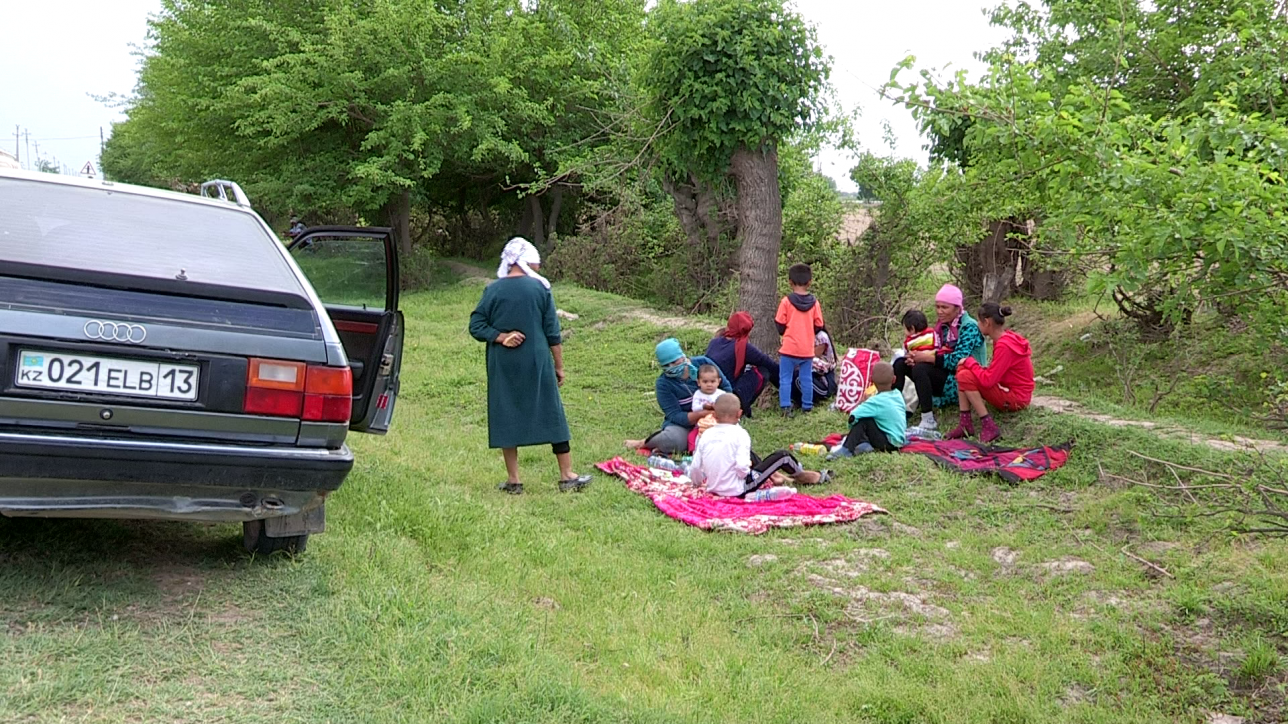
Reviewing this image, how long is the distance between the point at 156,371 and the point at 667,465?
5389mm

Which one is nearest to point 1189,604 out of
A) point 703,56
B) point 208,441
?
point 208,441

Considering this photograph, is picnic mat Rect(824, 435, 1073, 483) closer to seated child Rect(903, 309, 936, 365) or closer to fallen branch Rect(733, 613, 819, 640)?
seated child Rect(903, 309, 936, 365)

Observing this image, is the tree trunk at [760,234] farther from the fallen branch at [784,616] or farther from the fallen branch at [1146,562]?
the fallen branch at [784,616]

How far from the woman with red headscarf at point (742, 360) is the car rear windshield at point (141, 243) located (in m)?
6.02

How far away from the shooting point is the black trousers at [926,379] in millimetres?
9625

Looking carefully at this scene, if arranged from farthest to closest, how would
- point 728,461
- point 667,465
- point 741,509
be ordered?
1. point 667,465
2. point 728,461
3. point 741,509

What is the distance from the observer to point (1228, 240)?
15.0ft

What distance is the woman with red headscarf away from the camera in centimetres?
1031

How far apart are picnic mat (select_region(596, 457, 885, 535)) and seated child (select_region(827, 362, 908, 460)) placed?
4.13 feet

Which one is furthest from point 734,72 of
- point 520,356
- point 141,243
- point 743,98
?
point 141,243

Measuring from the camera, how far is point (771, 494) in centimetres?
769

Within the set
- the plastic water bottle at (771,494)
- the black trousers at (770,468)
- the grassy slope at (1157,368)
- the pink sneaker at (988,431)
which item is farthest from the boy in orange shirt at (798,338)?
the plastic water bottle at (771,494)

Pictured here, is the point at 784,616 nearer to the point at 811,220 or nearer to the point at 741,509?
the point at 741,509

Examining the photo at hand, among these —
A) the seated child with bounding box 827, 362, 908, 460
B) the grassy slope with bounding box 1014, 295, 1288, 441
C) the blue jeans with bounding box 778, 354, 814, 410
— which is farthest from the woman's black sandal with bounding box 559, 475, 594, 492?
the grassy slope with bounding box 1014, 295, 1288, 441
